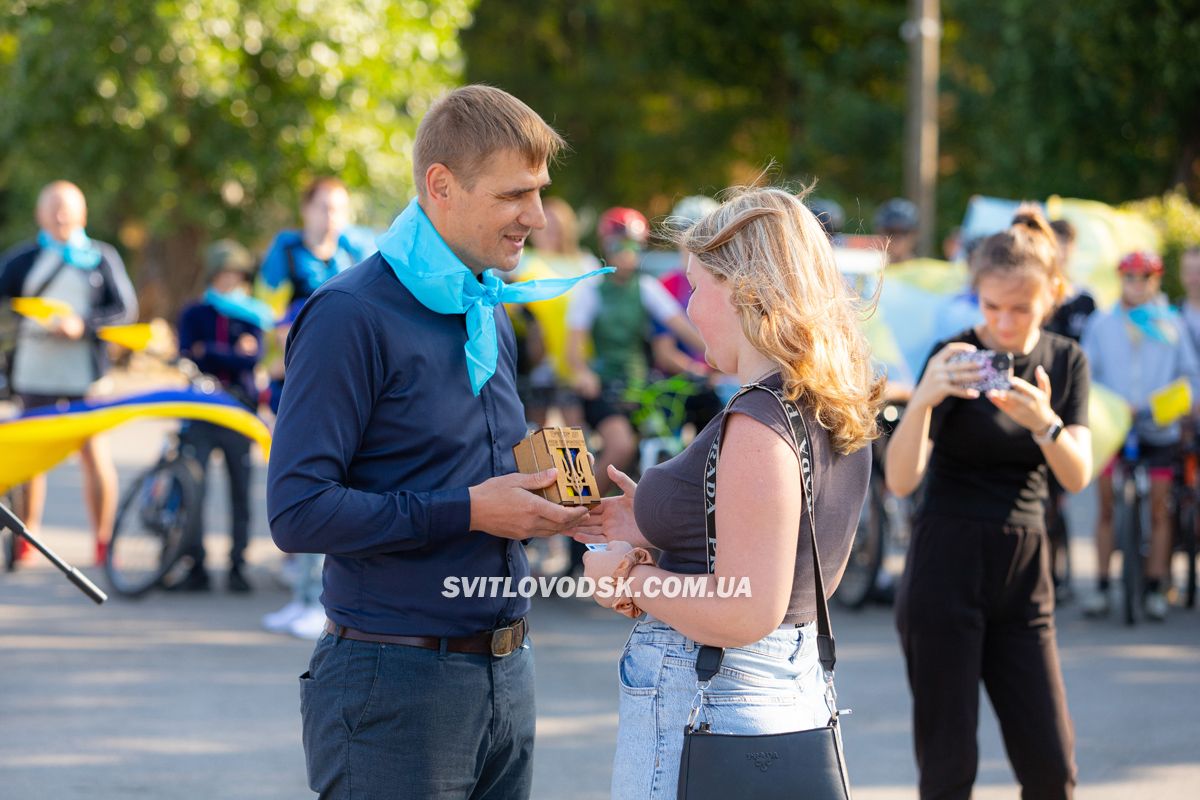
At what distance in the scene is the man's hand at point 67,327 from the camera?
9031 millimetres

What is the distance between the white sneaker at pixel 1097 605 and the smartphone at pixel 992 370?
506 centimetres

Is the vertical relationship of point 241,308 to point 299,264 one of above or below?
below

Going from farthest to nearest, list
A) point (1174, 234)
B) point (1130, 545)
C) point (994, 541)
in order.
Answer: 1. point (1174, 234)
2. point (1130, 545)
3. point (994, 541)

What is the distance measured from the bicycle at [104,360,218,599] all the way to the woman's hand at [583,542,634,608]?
6027 millimetres

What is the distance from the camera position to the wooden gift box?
9.54 ft

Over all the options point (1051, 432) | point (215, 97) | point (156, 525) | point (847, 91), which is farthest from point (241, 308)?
point (847, 91)

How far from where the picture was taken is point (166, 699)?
6.59 metres

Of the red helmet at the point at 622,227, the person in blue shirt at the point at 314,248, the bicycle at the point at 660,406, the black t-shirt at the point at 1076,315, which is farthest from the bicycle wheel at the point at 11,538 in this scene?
the black t-shirt at the point at 1076,315

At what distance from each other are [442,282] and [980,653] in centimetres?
219

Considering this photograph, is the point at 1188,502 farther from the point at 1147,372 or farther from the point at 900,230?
the point at 900,230

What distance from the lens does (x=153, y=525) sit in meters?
8.60

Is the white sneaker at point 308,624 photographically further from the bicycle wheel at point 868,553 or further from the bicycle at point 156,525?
the bicycle wheel at point 868,553

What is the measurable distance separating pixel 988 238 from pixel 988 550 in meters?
0.95

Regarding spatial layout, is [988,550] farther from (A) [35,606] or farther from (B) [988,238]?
(A) [35,606]
